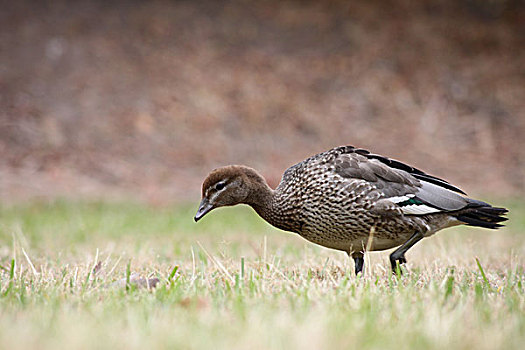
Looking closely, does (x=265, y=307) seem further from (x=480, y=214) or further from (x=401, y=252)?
(x=480, y=214)

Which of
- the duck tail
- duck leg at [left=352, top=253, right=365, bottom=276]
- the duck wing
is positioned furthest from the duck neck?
the duck tail

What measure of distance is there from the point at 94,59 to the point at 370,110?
25.4 ft

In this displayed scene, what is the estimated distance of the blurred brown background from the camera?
14.9 metres

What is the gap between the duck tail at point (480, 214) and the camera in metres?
4.52

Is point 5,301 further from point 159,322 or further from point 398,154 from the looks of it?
point 398,154

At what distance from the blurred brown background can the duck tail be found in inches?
364

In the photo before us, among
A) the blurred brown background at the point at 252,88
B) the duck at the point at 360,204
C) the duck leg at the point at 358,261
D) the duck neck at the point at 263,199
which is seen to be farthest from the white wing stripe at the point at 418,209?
the blurred brown background at the point at 252,88

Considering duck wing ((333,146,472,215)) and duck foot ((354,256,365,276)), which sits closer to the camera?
duck wing ((333,146,472,215))

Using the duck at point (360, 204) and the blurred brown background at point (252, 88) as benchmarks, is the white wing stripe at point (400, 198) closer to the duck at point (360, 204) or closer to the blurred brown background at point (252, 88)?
the duck at point (360, 204)

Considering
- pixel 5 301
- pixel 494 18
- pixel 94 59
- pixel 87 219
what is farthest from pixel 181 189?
pixel 494 18

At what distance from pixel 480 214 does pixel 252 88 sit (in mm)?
13565

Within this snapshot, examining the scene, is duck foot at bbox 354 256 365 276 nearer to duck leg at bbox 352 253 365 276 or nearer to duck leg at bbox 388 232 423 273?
duck leg at bbox 352 253 365 276

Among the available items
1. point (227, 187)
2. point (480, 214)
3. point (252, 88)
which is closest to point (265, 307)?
point (227, 187)

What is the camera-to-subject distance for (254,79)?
17.9m
